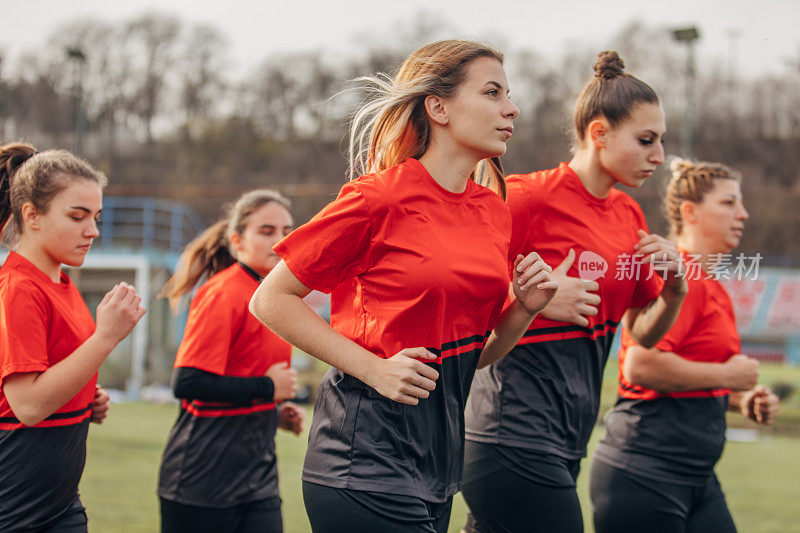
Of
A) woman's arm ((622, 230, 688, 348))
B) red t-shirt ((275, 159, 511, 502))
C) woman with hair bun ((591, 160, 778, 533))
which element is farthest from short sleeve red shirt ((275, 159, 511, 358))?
woman with hair bun ((591, 160, 778, 533))

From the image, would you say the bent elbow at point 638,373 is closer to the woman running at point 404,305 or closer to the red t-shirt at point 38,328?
the woman running at point 404,305

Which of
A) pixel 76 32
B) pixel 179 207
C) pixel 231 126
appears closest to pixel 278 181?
pixel 231 126

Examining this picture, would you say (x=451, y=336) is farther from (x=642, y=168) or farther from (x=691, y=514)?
(x=691, y=514)

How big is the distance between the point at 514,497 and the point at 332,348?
3.45 ft

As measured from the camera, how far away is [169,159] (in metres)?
36.1

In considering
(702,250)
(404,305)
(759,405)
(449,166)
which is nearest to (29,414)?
(404,305)

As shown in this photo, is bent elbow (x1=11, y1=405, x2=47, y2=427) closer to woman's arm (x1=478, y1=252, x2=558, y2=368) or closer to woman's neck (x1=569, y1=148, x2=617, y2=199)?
woman's arm (x1=478, y1=252, x2=558, y2=368)

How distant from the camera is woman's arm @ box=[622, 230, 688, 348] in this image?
10.2 ft

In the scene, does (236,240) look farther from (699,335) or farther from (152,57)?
(152,57)

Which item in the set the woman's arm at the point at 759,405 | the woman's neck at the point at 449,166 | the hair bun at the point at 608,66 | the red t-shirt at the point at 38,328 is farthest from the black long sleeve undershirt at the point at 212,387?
the woman's arm at the point at 759,405

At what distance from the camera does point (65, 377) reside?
2.60 metres

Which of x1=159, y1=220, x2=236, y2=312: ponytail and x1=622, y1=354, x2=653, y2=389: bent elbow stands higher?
x1=159, y1=220, x2=236, y2=312: ponytail

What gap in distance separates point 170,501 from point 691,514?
7.36 ft

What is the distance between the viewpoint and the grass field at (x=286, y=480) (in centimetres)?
658
